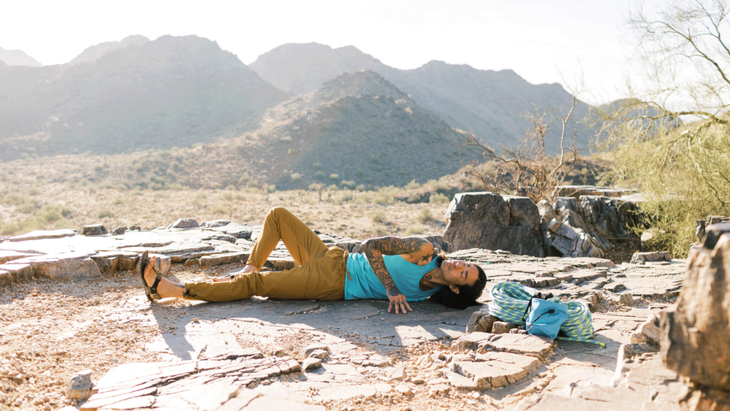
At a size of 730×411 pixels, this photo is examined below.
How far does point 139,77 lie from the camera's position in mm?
53656

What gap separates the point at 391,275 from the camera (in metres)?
3.88

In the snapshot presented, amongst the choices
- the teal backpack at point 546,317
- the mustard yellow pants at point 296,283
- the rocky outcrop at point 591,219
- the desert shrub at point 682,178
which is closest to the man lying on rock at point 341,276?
the mustard yellow pants at point 296,283

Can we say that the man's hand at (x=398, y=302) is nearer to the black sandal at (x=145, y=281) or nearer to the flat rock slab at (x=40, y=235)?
the black sandal at (x=145, y=281)

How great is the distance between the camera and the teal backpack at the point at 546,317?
295 cm

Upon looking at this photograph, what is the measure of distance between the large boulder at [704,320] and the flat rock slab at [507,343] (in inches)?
54.1

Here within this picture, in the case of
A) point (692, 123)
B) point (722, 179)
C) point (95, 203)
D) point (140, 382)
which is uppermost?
point (692, 123)

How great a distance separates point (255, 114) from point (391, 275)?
154 feet

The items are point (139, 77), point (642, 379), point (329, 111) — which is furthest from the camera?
point (139, 77)

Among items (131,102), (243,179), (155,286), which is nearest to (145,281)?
(155,286)

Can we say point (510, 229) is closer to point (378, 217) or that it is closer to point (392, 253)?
point (392, 253)

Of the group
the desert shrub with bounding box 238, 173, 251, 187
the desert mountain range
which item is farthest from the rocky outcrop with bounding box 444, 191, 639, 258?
the desert shrub with bounding box 238, 173, 251, 187

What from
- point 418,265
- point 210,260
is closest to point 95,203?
point 210,260

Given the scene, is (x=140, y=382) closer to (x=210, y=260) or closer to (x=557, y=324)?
(x=557, y=324)

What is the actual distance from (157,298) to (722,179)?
28.7ft
